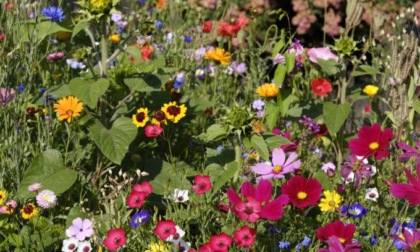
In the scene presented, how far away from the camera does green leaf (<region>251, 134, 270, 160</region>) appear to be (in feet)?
7.48

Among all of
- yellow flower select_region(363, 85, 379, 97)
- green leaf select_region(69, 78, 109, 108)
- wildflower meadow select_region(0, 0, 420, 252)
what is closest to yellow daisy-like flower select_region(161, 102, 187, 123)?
wildflower meadow select_region(0, 0, 420, 252)

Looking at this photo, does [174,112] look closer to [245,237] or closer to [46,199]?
[46,199]

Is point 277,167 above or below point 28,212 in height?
above

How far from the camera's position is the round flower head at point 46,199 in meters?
2.38

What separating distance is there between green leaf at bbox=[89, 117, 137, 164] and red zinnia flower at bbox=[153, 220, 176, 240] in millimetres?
477

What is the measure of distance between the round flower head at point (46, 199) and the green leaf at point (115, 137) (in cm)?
23

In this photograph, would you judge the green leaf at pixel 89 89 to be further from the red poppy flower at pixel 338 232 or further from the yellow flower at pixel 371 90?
the yellow flower at pixel 371 90

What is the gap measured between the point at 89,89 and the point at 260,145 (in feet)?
2.11

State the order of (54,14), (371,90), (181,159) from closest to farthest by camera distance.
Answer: (54,14) < (371,90) < (181,159)

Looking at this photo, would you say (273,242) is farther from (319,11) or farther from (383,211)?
(319,11)

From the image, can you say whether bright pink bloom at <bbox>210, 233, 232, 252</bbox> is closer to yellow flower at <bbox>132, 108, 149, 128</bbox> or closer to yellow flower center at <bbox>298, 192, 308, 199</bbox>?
yellow flower center at <bbox>298, 192, 308, 199</bbox>

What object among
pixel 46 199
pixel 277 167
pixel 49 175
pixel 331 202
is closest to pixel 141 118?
pixel 49 175

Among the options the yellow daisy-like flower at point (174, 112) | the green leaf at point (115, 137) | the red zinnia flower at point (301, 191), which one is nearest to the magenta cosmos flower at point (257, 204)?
the red zinnia flower at point (301, 191)

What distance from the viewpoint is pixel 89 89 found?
257cm
